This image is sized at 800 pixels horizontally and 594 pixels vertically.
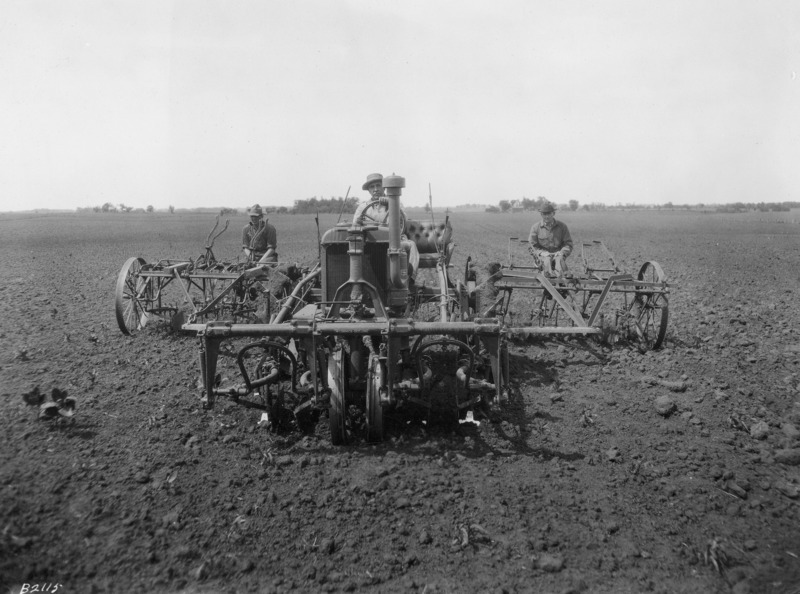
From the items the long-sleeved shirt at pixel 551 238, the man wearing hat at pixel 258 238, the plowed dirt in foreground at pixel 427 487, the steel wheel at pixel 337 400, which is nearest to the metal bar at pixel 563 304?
the plowed dirt in foreground at pixel 427 487

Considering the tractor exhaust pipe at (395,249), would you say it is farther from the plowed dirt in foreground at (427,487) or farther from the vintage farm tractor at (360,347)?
the plowed dirt in foreground at (427,487)

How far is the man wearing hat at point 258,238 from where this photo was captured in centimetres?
1034

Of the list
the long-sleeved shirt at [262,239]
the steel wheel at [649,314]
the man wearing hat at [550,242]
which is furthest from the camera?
the long-sleeved shirt at [262,239]

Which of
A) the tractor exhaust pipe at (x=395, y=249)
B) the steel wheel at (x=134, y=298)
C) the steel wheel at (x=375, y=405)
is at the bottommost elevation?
the steel wheel at (x=375, y=405)

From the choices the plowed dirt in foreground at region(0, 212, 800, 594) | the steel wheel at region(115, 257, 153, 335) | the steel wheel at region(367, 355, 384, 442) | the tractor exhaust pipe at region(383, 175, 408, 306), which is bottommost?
the plowed dirt in foreground at region(0, 212, 800, 594)

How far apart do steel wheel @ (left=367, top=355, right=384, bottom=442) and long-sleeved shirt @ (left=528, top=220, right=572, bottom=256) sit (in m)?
5.43

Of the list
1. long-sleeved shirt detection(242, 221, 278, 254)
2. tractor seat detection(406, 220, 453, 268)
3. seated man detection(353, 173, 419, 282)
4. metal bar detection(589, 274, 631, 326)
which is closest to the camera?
seated man detection(353, 173, 419, 282)

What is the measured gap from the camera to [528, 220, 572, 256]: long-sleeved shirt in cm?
951

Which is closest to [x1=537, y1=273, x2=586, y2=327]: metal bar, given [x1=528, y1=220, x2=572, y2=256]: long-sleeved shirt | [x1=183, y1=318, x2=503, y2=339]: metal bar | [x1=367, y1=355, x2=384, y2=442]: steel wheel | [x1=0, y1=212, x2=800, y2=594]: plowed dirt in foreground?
[x1=0, y1=212, x2=800, y2=594]: plowed dirt in foreground

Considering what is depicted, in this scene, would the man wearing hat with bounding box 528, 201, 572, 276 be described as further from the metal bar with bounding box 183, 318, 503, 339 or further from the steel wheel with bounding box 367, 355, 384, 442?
the steel wheel with bounding box 367, 355, 384, 442

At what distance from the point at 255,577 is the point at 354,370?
2.44 meters

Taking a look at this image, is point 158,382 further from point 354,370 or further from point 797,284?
point 797,284

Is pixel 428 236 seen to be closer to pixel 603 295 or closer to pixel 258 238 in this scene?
pixel 603 295

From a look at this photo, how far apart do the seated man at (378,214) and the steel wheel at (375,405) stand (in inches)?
68.2
